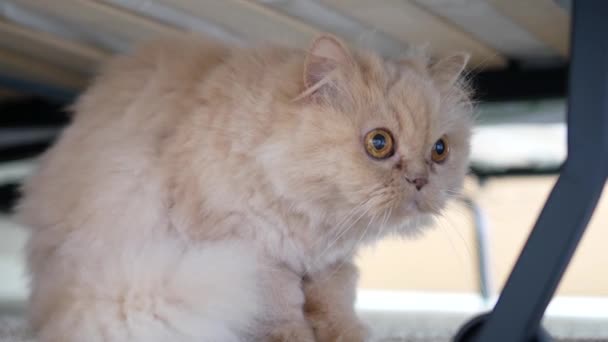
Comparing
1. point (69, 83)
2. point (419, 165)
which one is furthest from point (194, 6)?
point (69, 83)

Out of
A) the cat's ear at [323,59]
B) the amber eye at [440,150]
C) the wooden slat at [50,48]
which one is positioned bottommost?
→ the wooden slat at [50,48]

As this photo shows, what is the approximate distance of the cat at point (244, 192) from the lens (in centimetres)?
124

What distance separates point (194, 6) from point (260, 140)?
1.39 ft

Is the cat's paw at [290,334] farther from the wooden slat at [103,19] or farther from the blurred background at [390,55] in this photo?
the wooden slat at [103,19]

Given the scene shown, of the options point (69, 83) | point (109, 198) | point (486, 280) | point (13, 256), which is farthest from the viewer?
point (13, 256)

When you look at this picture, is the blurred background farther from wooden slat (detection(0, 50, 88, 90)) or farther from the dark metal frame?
the dark metal frame

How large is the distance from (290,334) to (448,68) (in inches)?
25.8

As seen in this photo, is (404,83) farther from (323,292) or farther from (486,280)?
(486,280)

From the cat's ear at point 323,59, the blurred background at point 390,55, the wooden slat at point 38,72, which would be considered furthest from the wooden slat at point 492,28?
the wooden slat at point 38,72

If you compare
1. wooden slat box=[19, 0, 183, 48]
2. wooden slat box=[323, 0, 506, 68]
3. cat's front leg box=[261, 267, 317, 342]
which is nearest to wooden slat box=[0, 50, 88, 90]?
wooden slat box=[19, 0, 183, 48]

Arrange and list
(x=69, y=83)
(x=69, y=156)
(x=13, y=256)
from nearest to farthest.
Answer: (x=69, y=156) → (x=69, y=83) → (x=13, y=256)

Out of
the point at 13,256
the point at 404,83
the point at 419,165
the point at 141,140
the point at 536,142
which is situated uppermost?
the point at 536,142

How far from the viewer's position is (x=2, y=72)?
1.93 metres

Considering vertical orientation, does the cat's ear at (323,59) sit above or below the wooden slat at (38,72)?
above
